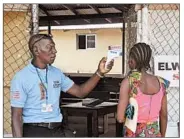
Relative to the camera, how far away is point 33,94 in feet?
8.51

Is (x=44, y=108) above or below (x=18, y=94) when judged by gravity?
below

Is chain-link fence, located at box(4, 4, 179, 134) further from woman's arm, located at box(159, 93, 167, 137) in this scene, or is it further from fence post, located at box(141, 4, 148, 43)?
woman's arm, located at box(159, 93, 167, 137)

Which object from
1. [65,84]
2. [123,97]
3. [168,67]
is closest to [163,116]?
[123,97]

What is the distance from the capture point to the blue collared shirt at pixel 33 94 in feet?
8.37

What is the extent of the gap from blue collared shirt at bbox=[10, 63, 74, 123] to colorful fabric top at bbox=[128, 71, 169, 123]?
528 mm

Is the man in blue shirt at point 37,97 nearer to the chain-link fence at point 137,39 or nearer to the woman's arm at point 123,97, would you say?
the woman's arm at point 123,97

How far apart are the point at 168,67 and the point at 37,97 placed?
4.05 feet

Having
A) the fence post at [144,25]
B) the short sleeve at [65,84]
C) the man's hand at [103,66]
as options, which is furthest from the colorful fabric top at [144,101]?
the fence post at [144,25]

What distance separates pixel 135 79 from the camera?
8.80 feet

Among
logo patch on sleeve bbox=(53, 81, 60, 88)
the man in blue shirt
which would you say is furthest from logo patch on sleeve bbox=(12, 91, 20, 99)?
logo patch on sleeve bbox=(53, 81, 60, 88)

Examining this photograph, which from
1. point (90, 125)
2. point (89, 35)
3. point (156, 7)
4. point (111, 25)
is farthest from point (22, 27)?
point (89, 35)

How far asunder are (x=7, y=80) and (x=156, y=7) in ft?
4.69

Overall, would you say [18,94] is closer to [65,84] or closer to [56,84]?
[56,84]

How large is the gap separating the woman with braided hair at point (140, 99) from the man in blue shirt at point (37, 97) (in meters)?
0.47
